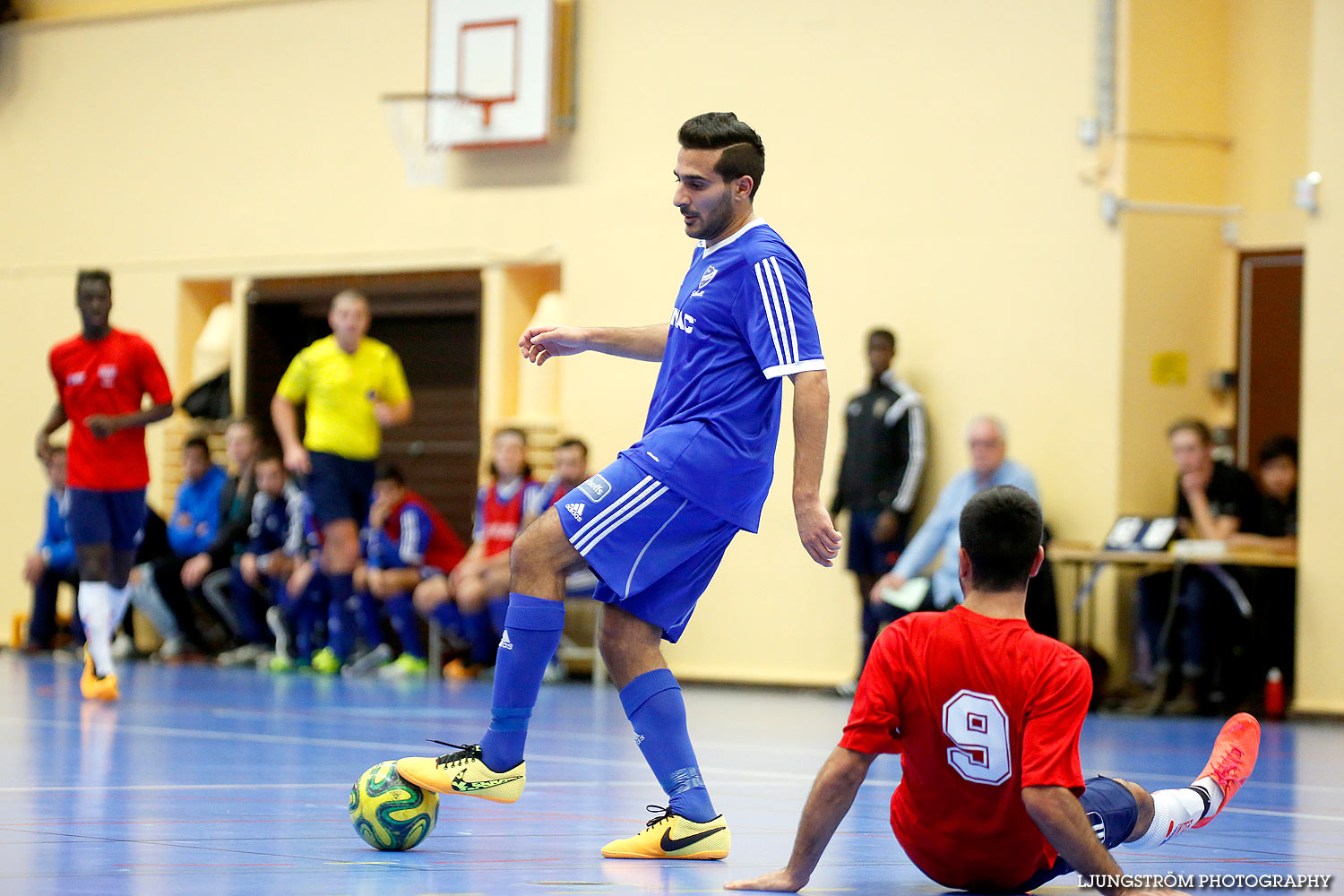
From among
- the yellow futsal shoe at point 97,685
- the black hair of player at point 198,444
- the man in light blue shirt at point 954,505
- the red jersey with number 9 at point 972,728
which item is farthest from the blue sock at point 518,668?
the black hair of player at point 198,444

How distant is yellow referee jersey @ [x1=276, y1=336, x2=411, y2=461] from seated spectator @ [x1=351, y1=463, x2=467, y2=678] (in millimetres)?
1234

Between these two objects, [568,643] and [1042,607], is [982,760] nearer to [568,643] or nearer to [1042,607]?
[1042,607]

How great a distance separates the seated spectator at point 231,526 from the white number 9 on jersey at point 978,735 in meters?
10.6

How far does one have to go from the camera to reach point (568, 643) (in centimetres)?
1285

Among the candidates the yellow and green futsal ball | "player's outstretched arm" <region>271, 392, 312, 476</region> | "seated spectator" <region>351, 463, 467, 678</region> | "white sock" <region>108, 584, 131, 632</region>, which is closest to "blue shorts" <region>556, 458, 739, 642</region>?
the yellow and green futsal ball

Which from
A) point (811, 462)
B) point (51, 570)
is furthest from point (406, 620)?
point (811, 462)

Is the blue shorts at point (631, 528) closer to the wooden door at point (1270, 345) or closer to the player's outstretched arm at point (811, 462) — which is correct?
the player's outstretched arm at point (811, 462)

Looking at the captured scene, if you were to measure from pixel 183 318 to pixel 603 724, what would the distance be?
7.43m

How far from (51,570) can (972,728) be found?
1181 cm

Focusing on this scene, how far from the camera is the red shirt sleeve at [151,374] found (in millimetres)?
9273

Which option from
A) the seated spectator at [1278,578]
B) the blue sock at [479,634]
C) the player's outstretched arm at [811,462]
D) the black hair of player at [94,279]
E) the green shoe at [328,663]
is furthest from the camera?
the green shoe at [328,663]

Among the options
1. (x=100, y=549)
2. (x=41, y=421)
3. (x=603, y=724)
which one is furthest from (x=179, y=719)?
(x=41, y=421)

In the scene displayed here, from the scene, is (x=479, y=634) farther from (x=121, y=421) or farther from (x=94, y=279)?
Answer: (x=94, y=279)

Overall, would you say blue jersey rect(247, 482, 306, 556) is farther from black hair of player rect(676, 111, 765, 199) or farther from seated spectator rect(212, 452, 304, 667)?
black hair of player rect(676, 111, 765, 199)
